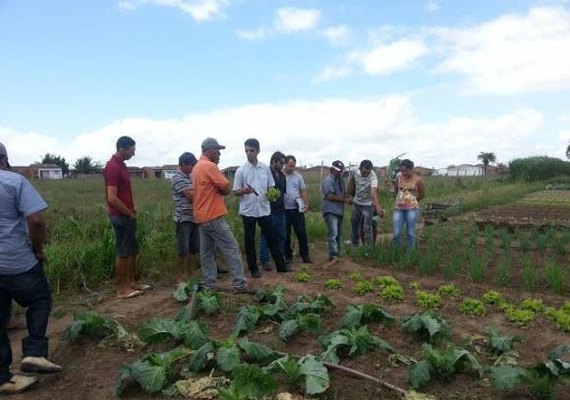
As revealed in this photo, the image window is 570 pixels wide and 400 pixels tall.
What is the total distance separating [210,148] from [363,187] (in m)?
3.05

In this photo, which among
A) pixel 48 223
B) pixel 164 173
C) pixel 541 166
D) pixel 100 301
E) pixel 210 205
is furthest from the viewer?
pixel 164 173

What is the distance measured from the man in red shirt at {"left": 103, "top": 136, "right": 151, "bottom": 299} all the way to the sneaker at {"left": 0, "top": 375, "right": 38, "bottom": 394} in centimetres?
217

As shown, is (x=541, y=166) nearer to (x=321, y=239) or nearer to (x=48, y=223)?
(x=321, y=239)

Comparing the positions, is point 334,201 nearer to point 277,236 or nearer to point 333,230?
point 333,230

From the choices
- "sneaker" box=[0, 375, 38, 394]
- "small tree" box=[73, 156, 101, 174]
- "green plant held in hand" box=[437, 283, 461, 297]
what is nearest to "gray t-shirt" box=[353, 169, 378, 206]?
"green plant held in hand" box=[437, 283, 461, 297]

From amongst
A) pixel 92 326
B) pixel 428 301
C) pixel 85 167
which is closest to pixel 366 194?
pixel 428 301

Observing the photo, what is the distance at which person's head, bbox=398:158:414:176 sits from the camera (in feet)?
24.0

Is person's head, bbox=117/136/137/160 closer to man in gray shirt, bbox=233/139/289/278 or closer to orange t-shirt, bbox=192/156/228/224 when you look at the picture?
orange t-shirt, bbox=192/156/228/224

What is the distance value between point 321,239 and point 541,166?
97.5 feet

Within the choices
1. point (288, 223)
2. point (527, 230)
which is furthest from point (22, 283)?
point (527, 230)

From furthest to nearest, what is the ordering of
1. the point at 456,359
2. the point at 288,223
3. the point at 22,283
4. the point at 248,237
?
1. the point at 288,223
2. the point at 248,237
3. the point at 22,283
4. the point at 456,359

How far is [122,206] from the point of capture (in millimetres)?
5582

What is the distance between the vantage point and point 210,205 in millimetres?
5613

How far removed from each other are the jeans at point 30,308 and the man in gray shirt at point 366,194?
200 inches
